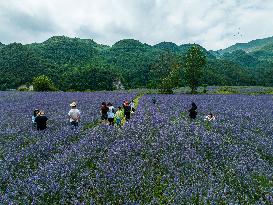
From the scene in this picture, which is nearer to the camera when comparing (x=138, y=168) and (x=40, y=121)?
(x=138, y=168)

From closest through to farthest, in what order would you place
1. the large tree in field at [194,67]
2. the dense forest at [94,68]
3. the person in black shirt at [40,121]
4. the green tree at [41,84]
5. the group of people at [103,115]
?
the person in black shirt at [40,121], the group of people at [103,115], the large tree in field at [194,67], the green tree at [41,84], the dense forest at [94,68]

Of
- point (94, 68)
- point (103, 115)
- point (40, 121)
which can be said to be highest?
point (94, 68)

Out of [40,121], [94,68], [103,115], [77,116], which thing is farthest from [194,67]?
[40,121]

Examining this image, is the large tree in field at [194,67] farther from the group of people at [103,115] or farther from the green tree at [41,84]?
the group of people at [103,115]

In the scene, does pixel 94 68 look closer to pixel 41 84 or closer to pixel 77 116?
pixel 41 84

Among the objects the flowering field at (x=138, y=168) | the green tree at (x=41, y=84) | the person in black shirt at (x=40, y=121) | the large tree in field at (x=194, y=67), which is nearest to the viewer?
the flowering field at (x=138, y=168)

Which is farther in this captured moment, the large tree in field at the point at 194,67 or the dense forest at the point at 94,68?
the dense forest at the point at 94,68

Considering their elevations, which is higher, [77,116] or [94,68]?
[94,68]

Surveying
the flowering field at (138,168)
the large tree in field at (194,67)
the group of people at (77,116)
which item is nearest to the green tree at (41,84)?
the large tree in field at (194,67)

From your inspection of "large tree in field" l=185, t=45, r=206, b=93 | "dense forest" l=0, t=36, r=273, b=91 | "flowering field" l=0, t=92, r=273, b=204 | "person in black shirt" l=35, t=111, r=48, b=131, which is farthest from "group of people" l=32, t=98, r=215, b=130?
"dense forest" l=0, t=36, r=273, b=91

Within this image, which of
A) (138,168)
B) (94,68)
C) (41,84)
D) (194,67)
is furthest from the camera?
(94,68)

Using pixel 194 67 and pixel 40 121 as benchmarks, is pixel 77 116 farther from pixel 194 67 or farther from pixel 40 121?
pixel 194 67

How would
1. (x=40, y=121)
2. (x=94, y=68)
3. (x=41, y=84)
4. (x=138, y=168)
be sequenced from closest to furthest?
(x=138, y=168)
(x=40, y=121)
(x=41, y=84)
(x=94, y=68)

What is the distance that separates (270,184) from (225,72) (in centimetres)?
8743
